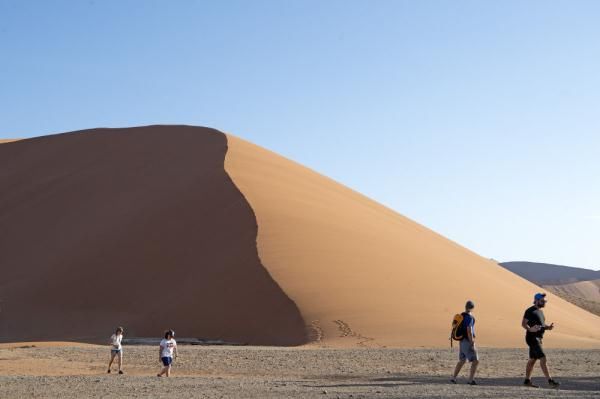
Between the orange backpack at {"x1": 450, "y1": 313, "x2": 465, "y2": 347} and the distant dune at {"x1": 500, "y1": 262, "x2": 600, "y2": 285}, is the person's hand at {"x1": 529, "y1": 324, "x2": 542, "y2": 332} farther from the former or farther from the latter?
the distant dune at {"x1": 500, "y1": 262, "x2": 600, "y2": 285}

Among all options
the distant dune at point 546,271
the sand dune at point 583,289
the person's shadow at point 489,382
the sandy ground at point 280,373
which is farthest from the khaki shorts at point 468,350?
the distant dune at point 546,271

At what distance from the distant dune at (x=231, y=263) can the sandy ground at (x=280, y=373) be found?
11.0 feet

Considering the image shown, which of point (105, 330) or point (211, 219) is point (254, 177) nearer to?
point (211, 219)

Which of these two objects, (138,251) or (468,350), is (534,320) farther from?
(138,251)

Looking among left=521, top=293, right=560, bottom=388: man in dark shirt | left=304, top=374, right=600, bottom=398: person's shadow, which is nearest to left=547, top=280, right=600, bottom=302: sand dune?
left=304, top=374, right=600, bottom=398: person's shadow

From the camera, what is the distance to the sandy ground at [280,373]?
42.2ft

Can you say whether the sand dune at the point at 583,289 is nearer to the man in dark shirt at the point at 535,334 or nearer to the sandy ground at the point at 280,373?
the sandy ground at the point at 280,373

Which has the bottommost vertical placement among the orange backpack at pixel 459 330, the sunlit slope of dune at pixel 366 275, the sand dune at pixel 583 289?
the orange backpack at pixel 459 330

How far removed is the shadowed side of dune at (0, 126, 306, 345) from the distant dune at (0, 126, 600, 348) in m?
0.07

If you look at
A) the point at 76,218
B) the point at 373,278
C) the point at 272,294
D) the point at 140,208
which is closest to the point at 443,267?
A: the point at 373,278

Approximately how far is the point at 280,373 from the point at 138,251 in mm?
16034

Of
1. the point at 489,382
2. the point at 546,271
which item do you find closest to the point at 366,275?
the point at 489,382

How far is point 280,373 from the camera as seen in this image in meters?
17.1

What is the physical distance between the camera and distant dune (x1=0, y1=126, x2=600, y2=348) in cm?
2656
